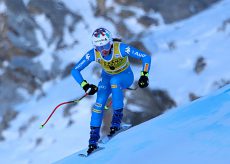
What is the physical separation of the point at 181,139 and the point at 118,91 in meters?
2.25

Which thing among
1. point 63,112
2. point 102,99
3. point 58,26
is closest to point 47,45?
point 58,26

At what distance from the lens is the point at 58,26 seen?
3962cm

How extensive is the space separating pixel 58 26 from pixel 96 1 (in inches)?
144

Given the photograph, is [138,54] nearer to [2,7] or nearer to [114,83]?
[114,83]

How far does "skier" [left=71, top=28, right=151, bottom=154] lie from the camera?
9.91 metres

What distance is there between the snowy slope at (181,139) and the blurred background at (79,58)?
13870 mm

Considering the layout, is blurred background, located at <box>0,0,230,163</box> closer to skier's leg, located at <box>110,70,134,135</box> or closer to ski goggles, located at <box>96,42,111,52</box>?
skier's leg, located at <box>110,70,134,135</box>

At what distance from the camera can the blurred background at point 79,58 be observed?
2725cm

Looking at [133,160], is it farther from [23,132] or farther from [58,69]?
[58,69]

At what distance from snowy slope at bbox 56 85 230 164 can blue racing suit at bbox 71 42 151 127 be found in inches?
25.5

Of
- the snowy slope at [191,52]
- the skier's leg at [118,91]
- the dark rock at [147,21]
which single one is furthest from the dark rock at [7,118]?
the skier's leg at [118,91]

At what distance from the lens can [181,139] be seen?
8.16 metres

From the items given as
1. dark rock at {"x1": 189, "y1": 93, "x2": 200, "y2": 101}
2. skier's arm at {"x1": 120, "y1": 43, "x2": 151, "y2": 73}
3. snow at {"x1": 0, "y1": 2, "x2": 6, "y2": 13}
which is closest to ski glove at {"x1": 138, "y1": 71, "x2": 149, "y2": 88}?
skier's arm at {"x1": 120, "y1": 43, "x2": 151, "y2": 73}

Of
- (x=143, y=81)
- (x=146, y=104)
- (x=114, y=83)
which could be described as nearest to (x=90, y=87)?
(x=114, y=83)
